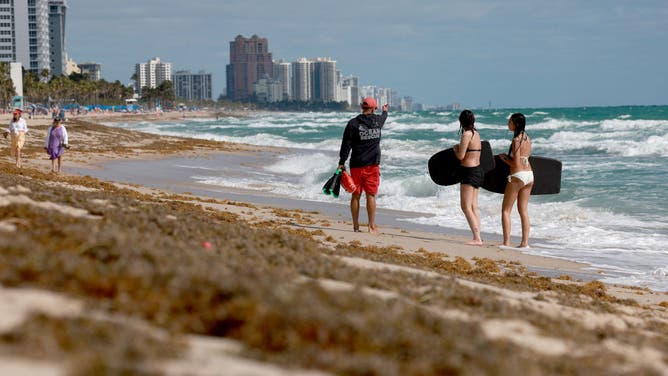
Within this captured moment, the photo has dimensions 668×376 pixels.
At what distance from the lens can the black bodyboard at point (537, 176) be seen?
10.6 metres

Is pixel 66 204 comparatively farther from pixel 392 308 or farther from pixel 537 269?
pixel 537 269

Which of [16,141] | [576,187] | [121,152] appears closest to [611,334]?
[576,187]

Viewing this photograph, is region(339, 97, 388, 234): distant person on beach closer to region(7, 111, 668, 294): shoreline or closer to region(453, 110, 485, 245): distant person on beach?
region(7, 111, 668, 294): shoreline

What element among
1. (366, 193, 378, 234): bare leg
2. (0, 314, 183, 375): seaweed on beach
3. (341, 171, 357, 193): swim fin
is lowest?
(366, 193, 378, 234): bare leg

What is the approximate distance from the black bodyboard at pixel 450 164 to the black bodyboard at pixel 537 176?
0.58ft

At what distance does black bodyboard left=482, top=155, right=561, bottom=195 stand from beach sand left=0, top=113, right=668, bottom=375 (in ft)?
12.1

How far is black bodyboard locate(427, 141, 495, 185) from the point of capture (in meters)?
10.3

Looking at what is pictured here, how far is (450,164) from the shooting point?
10.6 m

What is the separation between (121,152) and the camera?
3244 cm

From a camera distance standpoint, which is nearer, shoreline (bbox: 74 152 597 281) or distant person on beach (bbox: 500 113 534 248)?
shoreline (bbox: 74 152 597 281)

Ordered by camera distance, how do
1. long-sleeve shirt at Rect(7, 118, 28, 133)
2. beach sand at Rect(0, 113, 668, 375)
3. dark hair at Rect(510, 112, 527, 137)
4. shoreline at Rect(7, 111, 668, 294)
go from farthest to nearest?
long-sleeve shirt at Rect(7, 118, 28, 133) → dark hair at Rect(510, 112, 527, 137) → shoreline at Rect(7, 111, 668, 294) → beach sand at Rect(0, 113, 668, 375)

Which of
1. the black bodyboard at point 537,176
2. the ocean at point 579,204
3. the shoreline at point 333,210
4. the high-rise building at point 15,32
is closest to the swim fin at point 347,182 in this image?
the shoreline at point 333,210

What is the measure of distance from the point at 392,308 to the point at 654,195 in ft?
45.2

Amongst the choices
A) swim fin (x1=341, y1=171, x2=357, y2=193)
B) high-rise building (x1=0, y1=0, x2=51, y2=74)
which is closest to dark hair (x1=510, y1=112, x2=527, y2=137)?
swim fin (x1=341, y1=171, x2=357, y2=193)
